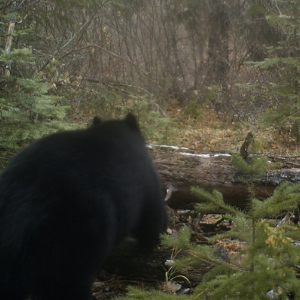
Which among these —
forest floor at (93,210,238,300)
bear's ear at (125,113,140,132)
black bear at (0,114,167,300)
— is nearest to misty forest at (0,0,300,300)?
forest floor at (93,210,238,300)

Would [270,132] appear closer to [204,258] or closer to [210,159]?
[210,159]

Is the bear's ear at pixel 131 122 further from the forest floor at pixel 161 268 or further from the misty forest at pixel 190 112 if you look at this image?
the forest floor at pixel 161 268

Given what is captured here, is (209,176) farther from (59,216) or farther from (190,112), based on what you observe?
(190,112)

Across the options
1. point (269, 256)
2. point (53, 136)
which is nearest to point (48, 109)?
point (53, 136)

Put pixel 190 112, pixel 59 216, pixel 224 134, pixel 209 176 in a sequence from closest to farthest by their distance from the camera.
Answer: pixel 59 216 → pixel 209 176 → pixel 224 134 → pixel 190 112

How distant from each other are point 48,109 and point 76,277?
2.12 m

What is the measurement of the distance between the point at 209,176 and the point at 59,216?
2442mm

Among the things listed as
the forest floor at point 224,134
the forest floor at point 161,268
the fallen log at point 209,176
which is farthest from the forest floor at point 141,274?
the forest floor at point 224,134

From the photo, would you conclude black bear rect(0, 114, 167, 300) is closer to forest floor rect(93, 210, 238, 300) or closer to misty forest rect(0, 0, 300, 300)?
misty forest rect(0, 0, 300, 300)

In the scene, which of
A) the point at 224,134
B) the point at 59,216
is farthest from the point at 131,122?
the point at 224,134

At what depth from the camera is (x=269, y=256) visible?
2049 mm

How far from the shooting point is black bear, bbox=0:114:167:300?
67.8 inches

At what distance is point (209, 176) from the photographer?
13.0 ft

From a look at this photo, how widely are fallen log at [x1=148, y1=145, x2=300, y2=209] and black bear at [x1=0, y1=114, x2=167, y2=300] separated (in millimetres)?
1949
